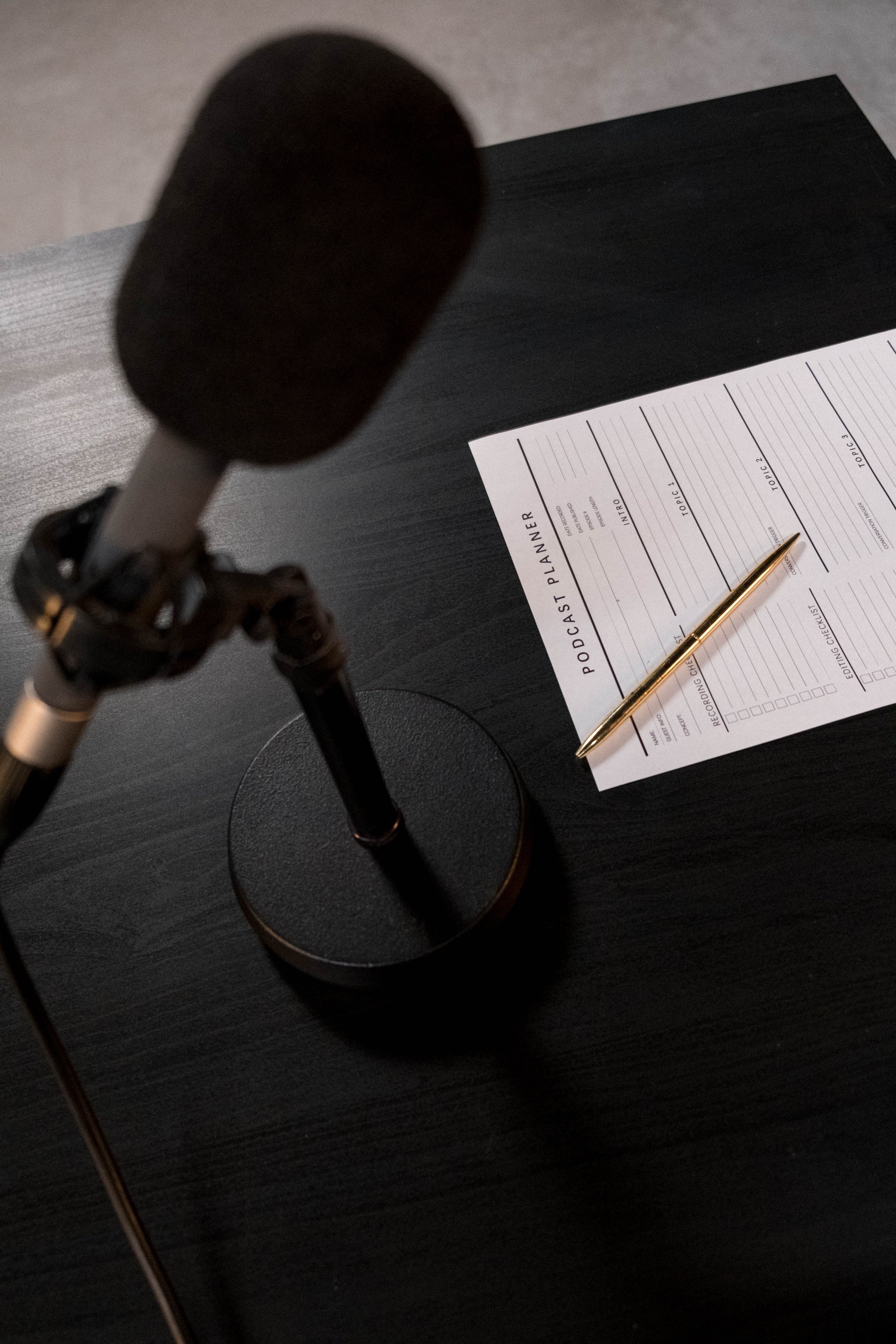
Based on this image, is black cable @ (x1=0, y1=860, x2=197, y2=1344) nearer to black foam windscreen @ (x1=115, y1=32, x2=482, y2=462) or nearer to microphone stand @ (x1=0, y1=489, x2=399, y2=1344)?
microphone stand @ (x1=0, y1=489, x2=399, y2=1344)

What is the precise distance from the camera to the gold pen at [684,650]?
61cm

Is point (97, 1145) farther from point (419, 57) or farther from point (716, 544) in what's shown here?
point (419, 57)

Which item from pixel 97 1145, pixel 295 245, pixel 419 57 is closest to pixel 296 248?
pixel 295 245

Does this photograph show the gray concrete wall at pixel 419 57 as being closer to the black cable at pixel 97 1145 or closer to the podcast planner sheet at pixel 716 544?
the podcast planner sheet at pixel 716 544

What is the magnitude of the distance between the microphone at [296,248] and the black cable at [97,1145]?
8.9 inches

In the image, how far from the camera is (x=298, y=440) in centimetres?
29

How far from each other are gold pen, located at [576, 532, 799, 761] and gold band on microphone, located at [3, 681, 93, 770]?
0.32 metres

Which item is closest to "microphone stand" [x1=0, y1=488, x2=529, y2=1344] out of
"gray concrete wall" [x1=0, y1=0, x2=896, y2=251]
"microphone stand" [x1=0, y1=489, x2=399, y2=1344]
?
"microphone stand" [x1=0, y1=489, x2=399, y2=1344]

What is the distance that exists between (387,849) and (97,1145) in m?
0.19

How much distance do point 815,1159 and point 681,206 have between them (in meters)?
0.67

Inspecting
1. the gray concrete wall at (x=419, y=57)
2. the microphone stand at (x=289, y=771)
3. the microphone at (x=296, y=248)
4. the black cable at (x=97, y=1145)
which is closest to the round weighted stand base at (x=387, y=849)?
the microphone stand at (x=289, y=771)

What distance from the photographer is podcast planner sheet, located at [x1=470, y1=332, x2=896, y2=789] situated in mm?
615

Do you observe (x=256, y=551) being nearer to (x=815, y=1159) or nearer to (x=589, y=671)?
(x=589, y=671)

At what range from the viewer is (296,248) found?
0.26 metres
